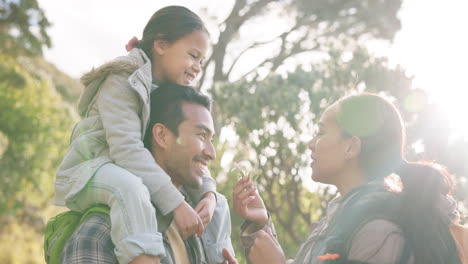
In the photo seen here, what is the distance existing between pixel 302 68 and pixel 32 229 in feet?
33.8

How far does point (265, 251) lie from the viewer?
2645 millimetres

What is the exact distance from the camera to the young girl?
2392 millimetres

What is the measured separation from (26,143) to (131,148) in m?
14.0

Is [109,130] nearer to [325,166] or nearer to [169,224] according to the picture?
[169,224]

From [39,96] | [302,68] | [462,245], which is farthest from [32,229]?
[462,245]

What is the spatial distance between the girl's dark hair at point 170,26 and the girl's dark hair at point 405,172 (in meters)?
1.05

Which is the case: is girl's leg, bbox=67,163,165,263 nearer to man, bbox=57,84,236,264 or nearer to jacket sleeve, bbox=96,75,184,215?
jacket sleeve, bbox=96,75,184,215

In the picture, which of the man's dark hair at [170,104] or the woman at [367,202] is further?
the man's dark hair at [170,104]

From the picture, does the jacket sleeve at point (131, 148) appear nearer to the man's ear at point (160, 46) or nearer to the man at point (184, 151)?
the man at point (184, 151)

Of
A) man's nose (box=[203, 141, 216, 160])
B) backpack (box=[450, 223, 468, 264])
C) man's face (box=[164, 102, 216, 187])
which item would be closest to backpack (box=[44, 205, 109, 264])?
man's face (box=[164, 102, 216, 187])

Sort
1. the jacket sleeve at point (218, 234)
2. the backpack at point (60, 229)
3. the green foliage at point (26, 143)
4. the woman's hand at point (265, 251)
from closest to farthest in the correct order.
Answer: the backpack at point (60, 229), the woman's hand at point (265, 251), the jacket sleeve at point (218, 234), the green foliage at point (26, 143)

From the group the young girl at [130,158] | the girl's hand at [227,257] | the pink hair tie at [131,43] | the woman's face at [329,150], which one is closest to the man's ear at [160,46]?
the young girl at [130,158]

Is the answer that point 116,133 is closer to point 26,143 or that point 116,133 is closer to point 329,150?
point 329,150

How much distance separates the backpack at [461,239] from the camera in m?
2.25
